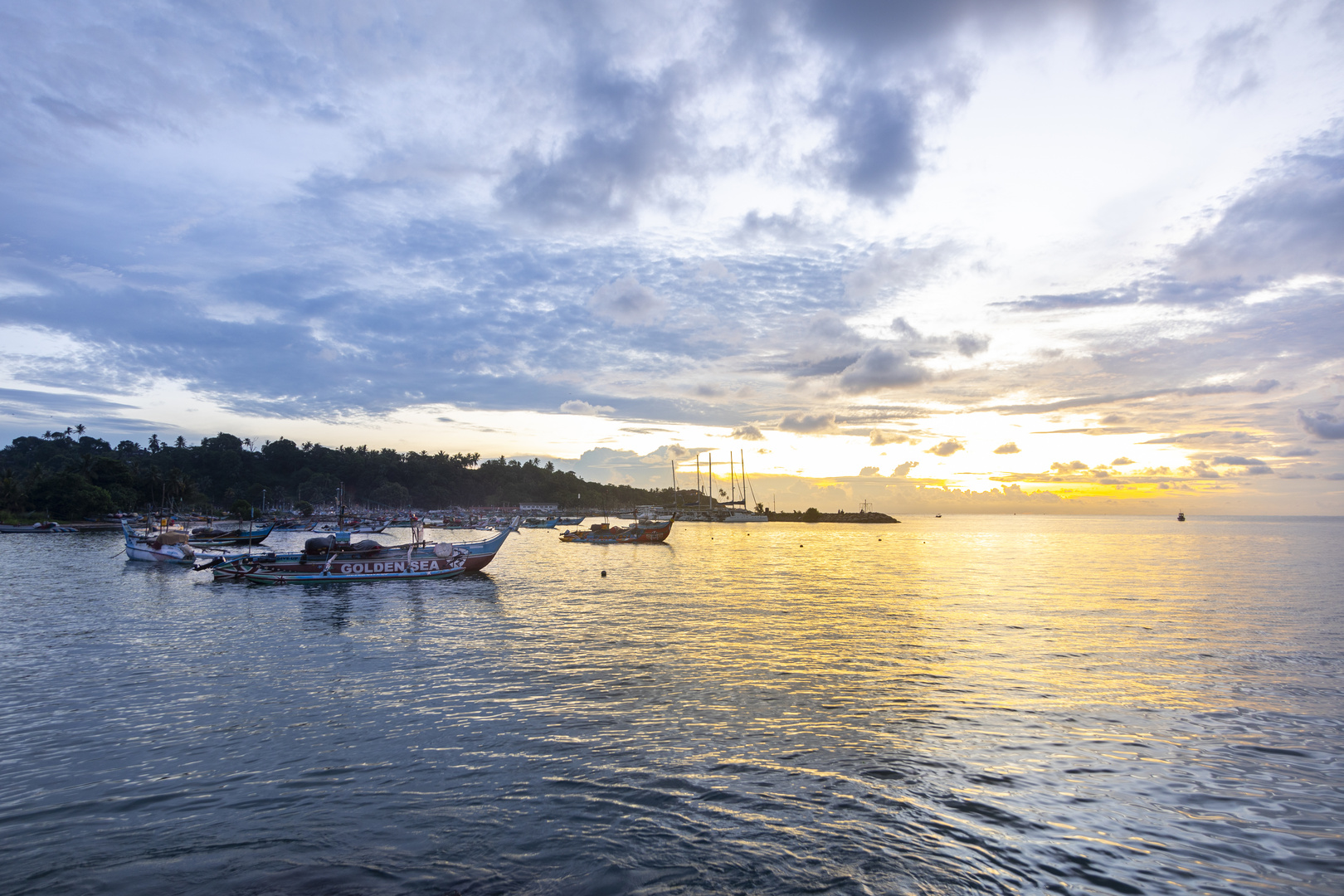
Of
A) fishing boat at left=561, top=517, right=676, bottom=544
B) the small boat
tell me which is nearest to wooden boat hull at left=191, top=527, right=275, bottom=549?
fishing boat at left=561, top=517, right=676, bottom=544

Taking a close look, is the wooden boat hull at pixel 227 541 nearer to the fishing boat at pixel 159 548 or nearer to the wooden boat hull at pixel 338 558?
the fishing boat at pixel 159 548

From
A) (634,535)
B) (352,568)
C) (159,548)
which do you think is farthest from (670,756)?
(634,535)

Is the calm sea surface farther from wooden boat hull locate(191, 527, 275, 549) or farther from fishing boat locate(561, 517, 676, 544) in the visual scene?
fishing boat locate(561, 517, 676, 544)

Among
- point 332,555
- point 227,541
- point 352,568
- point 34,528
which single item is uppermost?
point 34,528

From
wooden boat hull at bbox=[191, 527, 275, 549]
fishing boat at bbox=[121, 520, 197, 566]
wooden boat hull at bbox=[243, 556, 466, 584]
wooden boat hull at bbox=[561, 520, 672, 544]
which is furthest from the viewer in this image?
wooden boat hull at bbox=[561, 520, 672, 544]

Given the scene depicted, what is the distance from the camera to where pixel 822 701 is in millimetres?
16281

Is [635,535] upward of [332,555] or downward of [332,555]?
downward

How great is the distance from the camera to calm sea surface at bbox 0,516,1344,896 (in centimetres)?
855

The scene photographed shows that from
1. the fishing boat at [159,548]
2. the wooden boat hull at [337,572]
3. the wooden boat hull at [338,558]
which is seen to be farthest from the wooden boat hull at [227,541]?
the wooden boat hull at [337,572]

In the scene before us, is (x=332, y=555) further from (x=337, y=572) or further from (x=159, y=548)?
(x=159, y=548)

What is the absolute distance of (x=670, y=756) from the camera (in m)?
12.4

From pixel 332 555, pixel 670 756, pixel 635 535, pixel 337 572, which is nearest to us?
pixel 670 756

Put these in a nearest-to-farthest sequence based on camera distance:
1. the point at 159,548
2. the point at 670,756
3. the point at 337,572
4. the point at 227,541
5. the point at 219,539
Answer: the point at 670,756
the point at 337,572
the point at 159,548
the point at 227,541
the point at 219,539

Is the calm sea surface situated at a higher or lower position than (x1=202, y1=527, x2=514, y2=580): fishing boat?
lower
